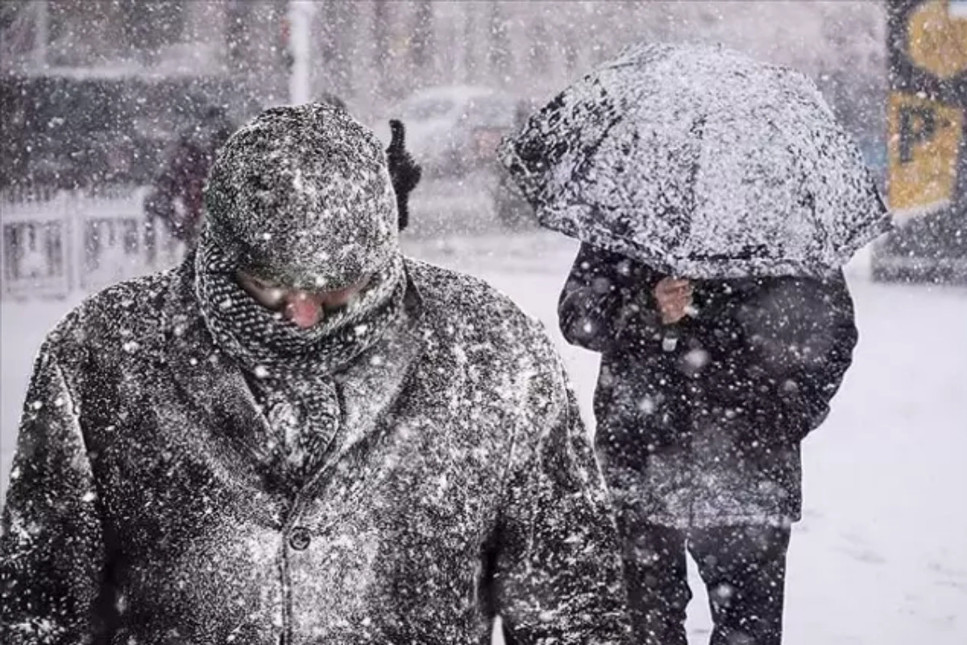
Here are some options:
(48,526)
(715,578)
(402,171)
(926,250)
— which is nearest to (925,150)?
(926,250)

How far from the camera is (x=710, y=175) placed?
2.88 m

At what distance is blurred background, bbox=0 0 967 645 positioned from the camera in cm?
569

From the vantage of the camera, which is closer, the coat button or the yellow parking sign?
the coat button

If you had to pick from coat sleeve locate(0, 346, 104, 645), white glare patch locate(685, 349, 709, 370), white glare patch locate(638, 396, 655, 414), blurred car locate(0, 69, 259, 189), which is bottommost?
blurred car locate(0, 69, 259, 189)

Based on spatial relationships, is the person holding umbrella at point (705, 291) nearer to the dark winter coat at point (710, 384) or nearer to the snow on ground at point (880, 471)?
the dark winter coat at point (710, 384)

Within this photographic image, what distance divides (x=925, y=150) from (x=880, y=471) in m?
4.66

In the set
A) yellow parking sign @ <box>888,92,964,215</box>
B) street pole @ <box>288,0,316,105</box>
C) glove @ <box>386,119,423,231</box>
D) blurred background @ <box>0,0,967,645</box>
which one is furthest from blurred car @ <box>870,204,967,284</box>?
glove @ <box>386,119,423,231</box>

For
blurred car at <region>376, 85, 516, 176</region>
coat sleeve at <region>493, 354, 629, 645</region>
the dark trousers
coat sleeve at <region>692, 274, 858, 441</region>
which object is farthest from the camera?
blurred car at <region>376, 85, 516, 176</region>

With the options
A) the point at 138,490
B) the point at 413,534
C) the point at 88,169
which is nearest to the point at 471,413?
the point at 413,534

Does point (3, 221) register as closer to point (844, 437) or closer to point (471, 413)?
point (844, 437)

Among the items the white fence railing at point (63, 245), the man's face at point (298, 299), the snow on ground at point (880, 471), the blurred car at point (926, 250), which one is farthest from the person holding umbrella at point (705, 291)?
the white fence railing at point (63, 245)

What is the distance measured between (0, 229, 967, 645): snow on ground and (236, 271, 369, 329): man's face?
9.37 feet

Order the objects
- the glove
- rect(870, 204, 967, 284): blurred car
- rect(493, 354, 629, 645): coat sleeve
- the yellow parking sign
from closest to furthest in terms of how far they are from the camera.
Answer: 1. rect(493, 354, 629, 645): coat sleeve
2. the glove
3. the yellow parking sign
4. rect(870, 204, 967, 284): blurred car

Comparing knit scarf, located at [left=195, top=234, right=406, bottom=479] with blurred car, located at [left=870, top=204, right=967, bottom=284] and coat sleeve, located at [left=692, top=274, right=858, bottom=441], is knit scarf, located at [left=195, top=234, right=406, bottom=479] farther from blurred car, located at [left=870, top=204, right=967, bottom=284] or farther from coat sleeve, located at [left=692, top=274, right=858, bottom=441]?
blurred car, located at [left=870, top=204, right=967, bottom=284]
